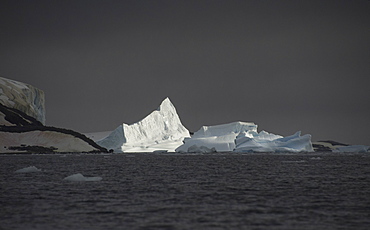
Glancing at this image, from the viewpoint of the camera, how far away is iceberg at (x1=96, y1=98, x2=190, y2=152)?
152000 millimetres

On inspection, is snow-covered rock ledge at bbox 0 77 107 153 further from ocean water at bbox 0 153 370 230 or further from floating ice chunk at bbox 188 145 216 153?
ocean water at bbox 0 153 370 230

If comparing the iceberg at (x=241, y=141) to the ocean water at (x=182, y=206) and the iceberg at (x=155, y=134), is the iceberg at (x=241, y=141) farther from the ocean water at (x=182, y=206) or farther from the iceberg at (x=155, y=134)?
the ocean water at (x=182, y=206)

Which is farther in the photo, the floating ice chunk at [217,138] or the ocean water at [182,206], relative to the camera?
the floating ice chunk at [217,138]

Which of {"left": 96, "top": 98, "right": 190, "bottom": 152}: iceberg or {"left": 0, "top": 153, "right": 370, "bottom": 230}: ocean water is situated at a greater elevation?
{"left": 96, "top": 98, "right": 190, "bottom": 152}: iceberg

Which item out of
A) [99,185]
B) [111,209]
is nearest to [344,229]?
[111,209]

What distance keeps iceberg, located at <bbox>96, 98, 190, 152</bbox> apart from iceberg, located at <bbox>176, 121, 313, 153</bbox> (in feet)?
80.0

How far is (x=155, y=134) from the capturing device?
15775 cm

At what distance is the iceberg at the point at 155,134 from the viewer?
499ft

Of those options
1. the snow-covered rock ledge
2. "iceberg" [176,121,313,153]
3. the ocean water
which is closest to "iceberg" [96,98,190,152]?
the snow-covered rock ledge

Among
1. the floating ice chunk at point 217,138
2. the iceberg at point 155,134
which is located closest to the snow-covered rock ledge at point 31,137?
the iceberg at point 155,134

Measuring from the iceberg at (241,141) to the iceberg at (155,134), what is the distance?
2437cm

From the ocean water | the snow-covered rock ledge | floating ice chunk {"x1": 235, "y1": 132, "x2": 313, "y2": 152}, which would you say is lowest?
the ocean water

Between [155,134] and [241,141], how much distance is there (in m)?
52.3

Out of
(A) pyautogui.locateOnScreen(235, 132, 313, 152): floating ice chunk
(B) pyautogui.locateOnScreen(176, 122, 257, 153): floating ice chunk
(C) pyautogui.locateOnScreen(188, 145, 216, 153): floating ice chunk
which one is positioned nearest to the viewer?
(A) pyautogui.locateOnScreen(235, 132, 313, 152): floating ice chunk
